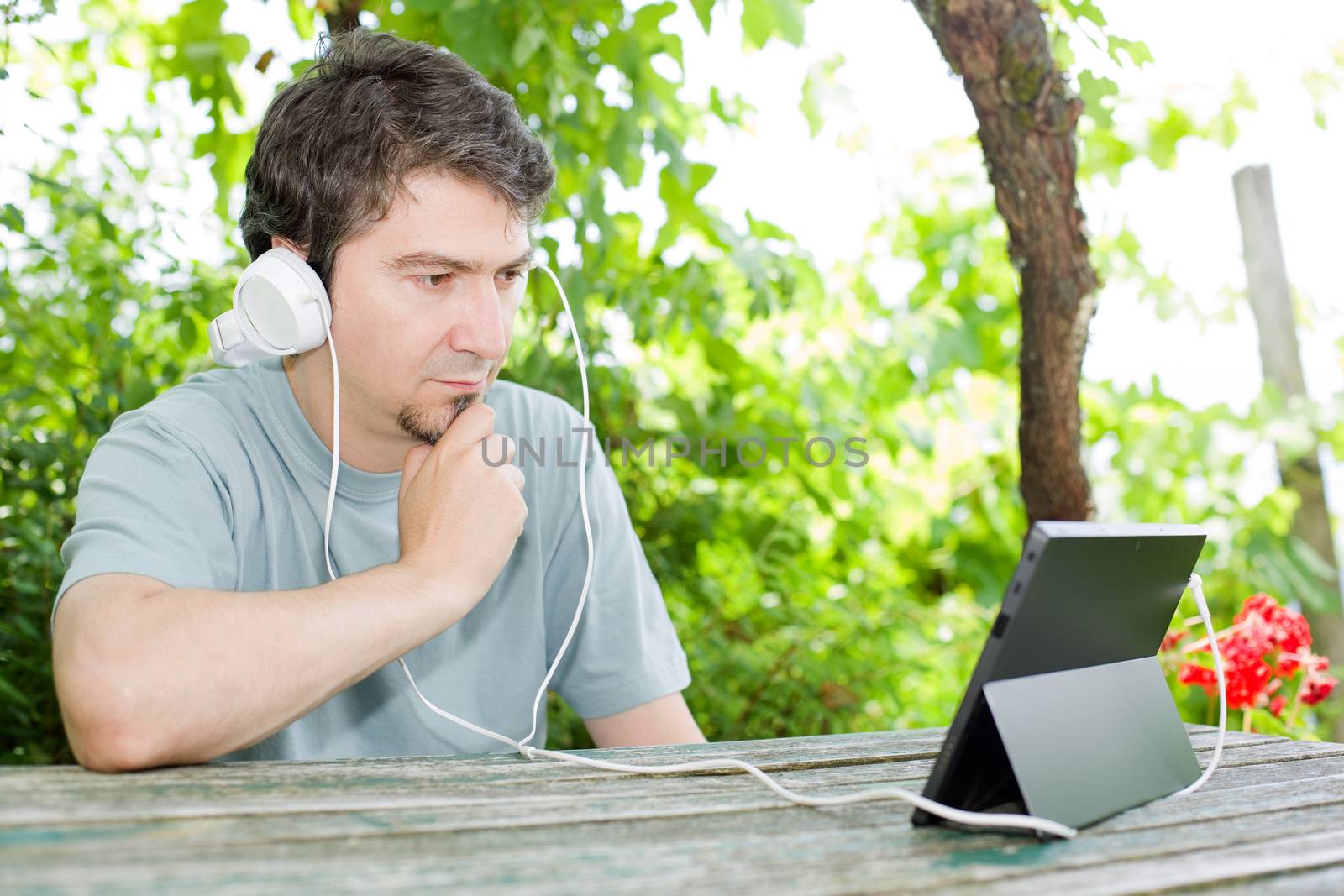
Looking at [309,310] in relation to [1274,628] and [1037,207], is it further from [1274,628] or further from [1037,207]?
[1274,628]

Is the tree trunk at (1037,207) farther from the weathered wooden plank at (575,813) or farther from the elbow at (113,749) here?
the elbow at (113,749)

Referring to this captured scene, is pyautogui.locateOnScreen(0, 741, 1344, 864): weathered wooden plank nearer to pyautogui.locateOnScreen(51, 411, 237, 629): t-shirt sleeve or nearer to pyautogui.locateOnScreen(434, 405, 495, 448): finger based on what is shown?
pyautogui.locateOnScreen(51, 411, 237, 629): t-shirt sleeve

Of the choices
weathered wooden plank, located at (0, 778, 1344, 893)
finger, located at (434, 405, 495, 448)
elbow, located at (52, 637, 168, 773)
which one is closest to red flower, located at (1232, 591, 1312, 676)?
weathered wooden plank, located at (0, 778, 1344, 893)

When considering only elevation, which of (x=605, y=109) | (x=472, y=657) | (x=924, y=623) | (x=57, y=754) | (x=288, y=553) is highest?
(x=605, y=109)

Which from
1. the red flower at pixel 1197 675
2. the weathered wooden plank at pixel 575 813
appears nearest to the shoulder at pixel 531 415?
the weathered wooden plank at pixel 575 813

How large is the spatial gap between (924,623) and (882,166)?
5.06ft

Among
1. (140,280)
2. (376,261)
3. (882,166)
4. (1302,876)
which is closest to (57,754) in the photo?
(140,280)

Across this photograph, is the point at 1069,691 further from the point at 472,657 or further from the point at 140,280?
the point at 140,280

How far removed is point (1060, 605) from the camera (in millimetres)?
882

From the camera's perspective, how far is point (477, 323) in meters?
1.44

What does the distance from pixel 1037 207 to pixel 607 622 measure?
121 centimetres

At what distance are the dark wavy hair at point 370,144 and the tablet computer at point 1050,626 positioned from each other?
92 centimetres

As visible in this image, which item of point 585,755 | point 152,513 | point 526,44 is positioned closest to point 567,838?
point 585,755

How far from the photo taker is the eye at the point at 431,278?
1.42 metres
